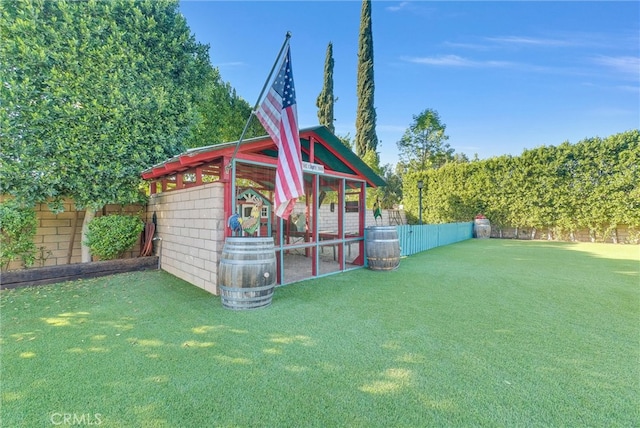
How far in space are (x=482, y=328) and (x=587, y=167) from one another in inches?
435

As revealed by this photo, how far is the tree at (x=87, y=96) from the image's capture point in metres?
4.35

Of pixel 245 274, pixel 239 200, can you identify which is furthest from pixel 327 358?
pixel 239 200

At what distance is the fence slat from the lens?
7.56 meters

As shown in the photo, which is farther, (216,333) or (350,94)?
(350,94)

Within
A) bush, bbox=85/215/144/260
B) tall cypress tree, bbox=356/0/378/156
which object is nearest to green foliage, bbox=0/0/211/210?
bush, bbox=85/215/144/260

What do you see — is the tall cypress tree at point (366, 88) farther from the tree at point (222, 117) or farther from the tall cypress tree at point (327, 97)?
the tree at point (222, 117)

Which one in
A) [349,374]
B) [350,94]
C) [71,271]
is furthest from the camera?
[350,94]

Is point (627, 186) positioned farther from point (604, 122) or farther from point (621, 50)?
point (621, 50)

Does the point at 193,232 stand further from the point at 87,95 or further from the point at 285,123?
the point at 87,95

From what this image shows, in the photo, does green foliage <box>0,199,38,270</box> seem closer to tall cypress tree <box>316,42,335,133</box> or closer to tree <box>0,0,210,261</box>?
tree <box>0,0,210,261</box>

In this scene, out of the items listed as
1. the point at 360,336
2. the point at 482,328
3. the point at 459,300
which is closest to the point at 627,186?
the point at 459,300

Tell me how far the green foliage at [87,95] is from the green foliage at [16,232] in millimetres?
236

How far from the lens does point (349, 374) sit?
1.99 meters

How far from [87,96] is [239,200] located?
3518 millimetres
